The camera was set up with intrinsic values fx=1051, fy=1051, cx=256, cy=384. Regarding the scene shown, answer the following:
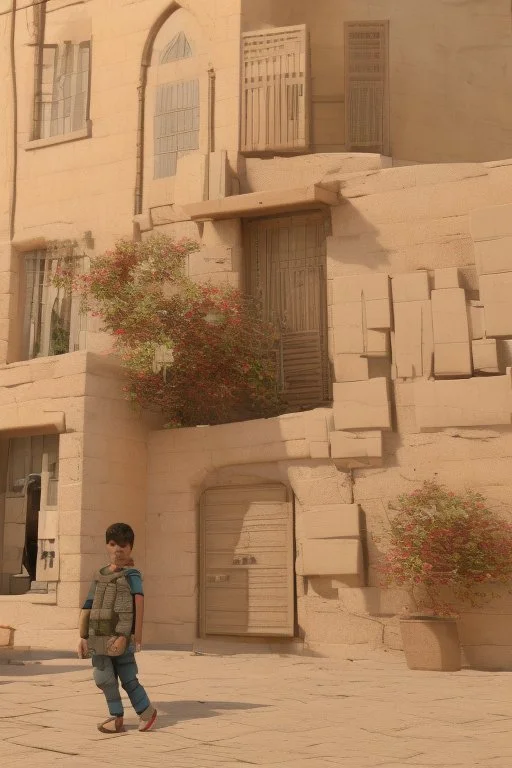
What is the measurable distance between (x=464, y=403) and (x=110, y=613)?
266 inches

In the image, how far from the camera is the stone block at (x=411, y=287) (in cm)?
1347

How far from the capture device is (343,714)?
7930 mm

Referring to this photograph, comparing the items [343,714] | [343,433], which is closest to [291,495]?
[343,433]

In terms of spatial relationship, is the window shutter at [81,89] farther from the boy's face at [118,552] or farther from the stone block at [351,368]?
the boy's face at [118,552]

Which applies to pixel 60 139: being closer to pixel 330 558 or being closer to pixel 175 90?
pixel 175 90

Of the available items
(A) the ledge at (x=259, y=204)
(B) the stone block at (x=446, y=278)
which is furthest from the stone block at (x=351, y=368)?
(A) the ledge at (x=259, y=204)

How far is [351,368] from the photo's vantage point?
13664mm

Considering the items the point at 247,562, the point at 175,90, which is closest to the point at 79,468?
the point at 247,562

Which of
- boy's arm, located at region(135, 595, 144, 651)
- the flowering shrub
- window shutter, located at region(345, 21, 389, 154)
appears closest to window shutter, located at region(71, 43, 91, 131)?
window shutter, located at region(345, 21, 389, 154)

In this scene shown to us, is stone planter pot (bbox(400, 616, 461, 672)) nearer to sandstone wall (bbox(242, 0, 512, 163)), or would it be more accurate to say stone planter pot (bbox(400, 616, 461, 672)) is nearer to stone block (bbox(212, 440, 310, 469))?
stone block (bbox(212, 440, 310, 469))

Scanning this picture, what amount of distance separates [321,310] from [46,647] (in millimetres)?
6109

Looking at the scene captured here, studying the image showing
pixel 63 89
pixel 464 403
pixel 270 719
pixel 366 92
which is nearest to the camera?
pixel 270 719

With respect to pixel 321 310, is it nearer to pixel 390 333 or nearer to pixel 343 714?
pixel 390 333

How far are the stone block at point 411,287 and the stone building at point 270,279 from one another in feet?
0.12
